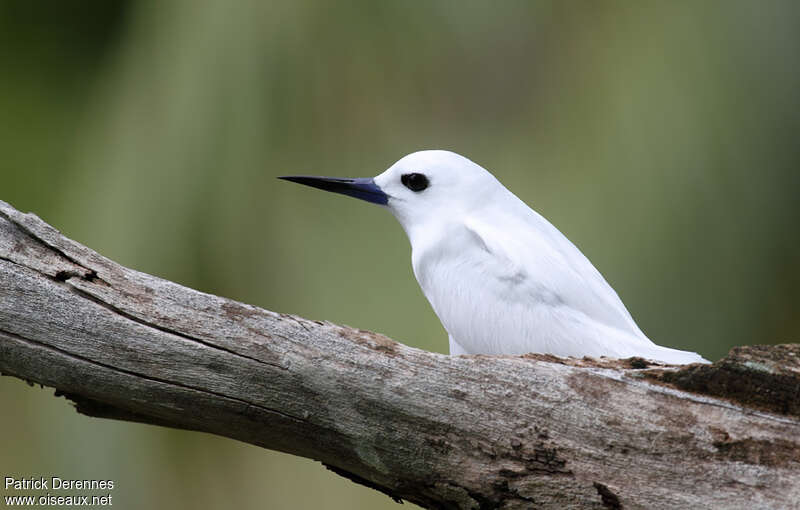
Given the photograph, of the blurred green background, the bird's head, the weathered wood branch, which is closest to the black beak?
the bird's head

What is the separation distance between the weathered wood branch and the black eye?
3.54ft

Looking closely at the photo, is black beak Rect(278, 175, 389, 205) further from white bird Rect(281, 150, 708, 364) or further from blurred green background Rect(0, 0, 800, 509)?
blurred green background Rect(0, 0, 800, 509)

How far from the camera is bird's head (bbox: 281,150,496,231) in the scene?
304cm

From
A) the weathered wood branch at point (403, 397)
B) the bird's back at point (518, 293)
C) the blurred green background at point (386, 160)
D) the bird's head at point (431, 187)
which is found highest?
the blurred green background at point (386, 160)

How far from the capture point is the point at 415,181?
308 cm

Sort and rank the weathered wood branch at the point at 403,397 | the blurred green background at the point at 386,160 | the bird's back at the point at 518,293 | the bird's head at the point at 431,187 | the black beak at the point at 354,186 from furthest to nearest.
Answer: the blurred green background at the point at 386,160, the black beak at the point at 354,186, the bird's head at the point at 431,187, the bird's back at the point at 518,293, the weathered wood branch at the point at 403,397

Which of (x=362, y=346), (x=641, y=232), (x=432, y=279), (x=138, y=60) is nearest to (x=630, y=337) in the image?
(x=432, y=279)

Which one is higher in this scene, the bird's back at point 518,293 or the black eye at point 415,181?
the black eye at point 415,181

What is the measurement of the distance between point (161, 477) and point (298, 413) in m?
3.97

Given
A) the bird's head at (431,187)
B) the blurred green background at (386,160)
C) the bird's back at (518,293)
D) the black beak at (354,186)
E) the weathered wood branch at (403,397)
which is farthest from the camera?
the blurred green background at (386,160)

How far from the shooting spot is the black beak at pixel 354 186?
3158 mm

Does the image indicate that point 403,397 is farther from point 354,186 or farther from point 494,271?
point 354,186

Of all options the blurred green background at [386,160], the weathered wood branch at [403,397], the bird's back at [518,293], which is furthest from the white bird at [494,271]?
the blurred green background at [386,160]

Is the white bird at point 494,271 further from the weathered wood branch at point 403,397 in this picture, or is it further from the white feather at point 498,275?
the weathered wood branch at point 403,397
